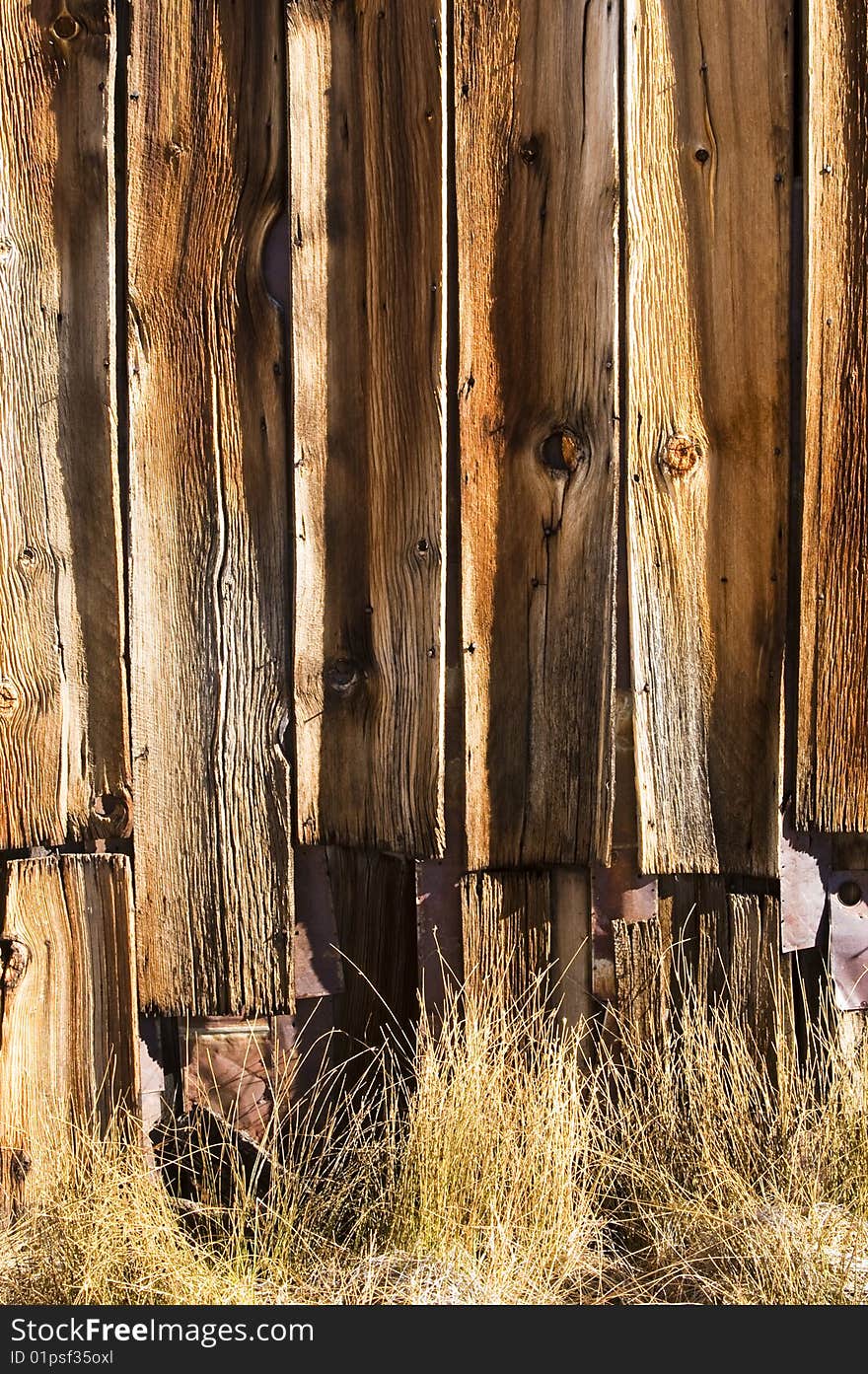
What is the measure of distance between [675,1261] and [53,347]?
246 cm

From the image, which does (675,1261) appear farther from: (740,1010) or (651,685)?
(651,685)

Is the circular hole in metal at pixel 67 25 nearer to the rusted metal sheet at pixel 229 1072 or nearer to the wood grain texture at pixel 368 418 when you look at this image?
the wood grain texture at pixel 368 418

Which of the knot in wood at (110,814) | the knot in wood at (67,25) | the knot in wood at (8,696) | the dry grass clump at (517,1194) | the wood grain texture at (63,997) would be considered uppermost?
the knot in wood at (67,25)

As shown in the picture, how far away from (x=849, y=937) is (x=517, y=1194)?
101 centimetres

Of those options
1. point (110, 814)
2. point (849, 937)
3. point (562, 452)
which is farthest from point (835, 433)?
point (110, 814)

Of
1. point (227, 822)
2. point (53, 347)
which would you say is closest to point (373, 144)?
point (53, 347)

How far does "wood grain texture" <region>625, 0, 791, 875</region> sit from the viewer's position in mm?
2643

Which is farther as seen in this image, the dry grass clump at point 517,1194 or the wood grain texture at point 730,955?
the wood grain texture at point 730,955

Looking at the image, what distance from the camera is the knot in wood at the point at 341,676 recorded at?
108 inches

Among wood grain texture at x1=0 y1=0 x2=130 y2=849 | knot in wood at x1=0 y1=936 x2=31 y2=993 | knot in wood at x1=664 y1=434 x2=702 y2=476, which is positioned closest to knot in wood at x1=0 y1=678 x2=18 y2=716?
wood grain texture at x1=0 y1=0 x2=130 y2=849

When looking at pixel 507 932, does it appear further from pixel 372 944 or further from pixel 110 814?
pixel 110 814

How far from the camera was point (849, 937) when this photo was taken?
9.20 feet

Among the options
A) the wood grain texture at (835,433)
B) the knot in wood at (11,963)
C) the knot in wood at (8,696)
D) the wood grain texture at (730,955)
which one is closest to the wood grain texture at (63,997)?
the knot in wood at (11,963)

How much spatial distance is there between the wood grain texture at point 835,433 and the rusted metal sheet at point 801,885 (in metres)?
Result: 0.06
